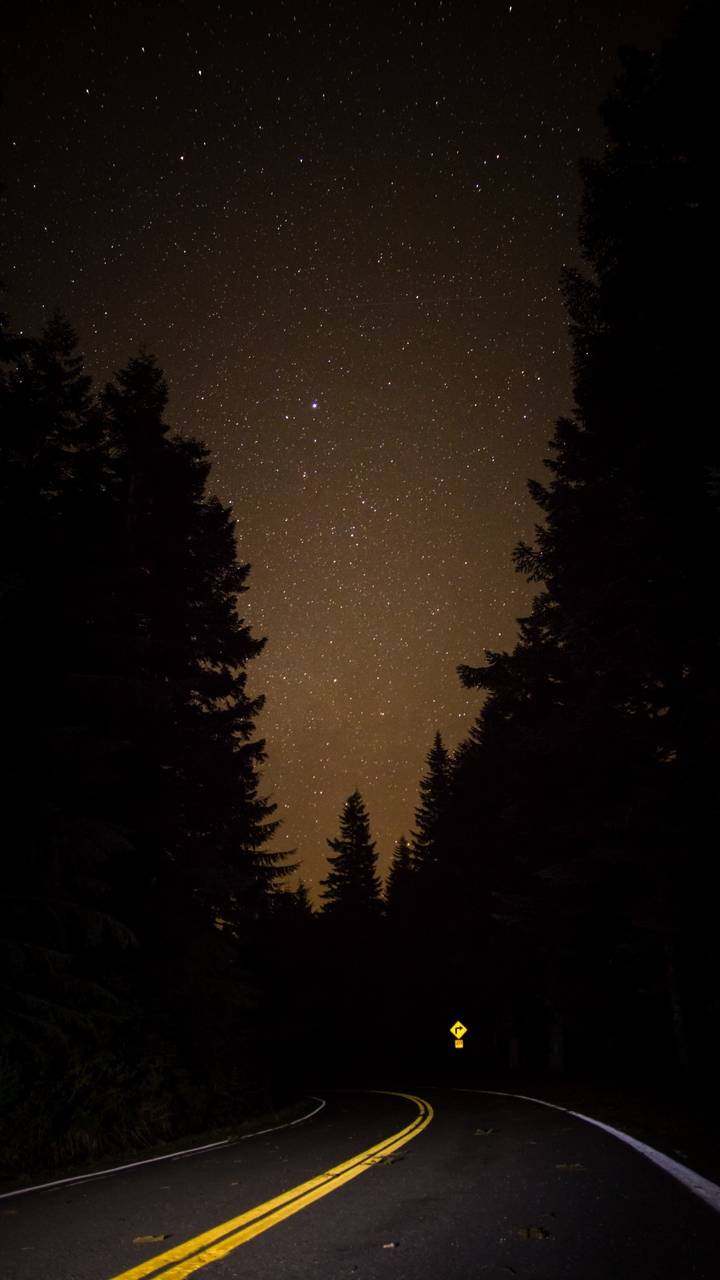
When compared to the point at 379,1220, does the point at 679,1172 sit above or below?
below

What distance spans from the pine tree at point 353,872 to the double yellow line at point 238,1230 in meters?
54.3

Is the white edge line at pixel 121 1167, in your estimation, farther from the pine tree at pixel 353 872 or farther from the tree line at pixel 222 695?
the pine tree at pixel 353 872

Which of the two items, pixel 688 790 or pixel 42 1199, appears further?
pixel 688 790

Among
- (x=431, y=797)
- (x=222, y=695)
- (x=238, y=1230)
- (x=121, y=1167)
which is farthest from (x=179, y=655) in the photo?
(x=431, y=797)

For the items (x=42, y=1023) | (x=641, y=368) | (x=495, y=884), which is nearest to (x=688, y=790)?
(x=641, y=368)

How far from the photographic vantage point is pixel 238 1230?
13.9 feet

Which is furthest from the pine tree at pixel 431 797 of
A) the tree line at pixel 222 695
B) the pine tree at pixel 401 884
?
the tree line at pixel 222 695

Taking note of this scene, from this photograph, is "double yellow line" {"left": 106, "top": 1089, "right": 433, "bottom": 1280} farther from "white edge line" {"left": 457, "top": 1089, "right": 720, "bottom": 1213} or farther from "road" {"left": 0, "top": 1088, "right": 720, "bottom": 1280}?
"white edge line" {"left": 457, "top": 1089, "right": 720, "bottom": 1213}


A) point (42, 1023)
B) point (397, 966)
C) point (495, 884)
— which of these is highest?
point (495, 884)

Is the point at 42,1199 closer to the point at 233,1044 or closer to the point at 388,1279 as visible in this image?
the point at 388,1279

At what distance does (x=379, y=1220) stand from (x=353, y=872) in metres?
59.0

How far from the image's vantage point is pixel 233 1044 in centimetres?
1545

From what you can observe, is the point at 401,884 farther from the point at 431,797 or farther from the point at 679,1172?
the point at 679,1172

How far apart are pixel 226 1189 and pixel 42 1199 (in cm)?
160
